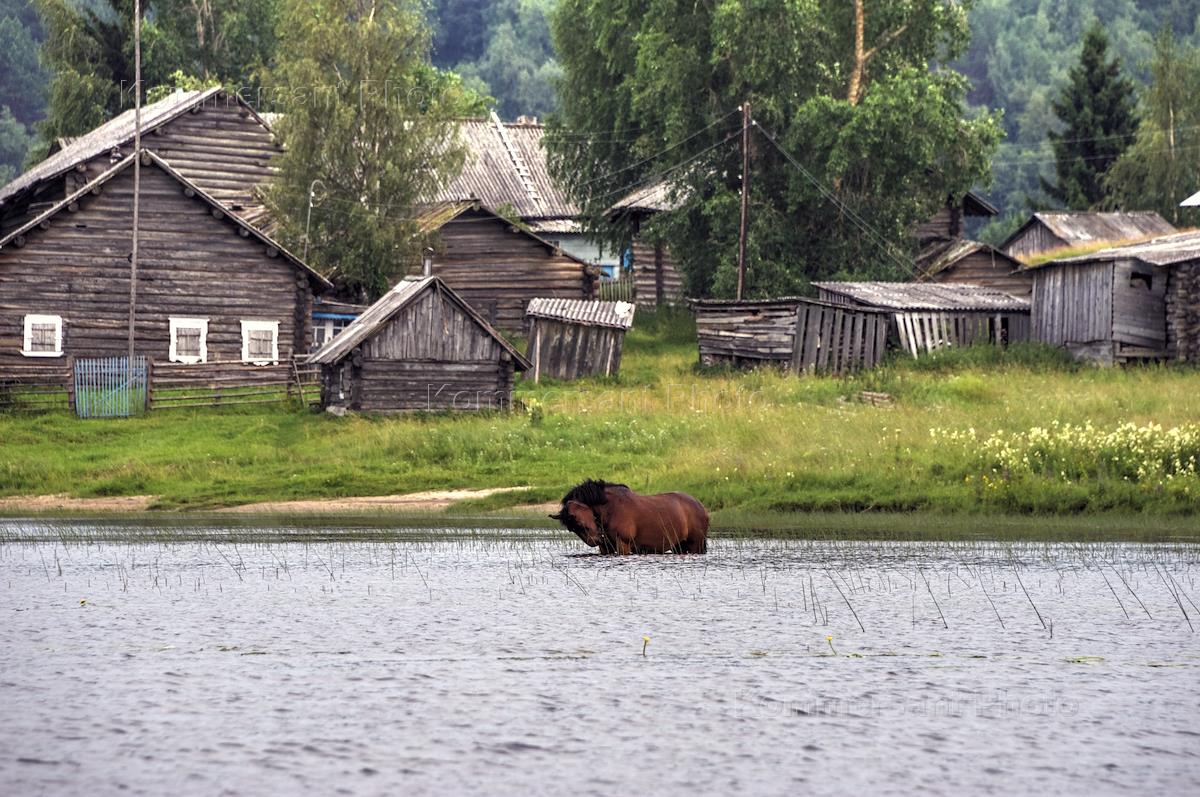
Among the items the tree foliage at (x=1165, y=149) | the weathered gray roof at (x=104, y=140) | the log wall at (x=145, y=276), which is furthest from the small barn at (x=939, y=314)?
the tree foliage at (x=1165, y=149)

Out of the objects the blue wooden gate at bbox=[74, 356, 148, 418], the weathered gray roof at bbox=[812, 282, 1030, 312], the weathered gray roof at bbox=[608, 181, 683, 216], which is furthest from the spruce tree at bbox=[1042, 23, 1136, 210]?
the blue wooden gate at bbox=[74, 356, 148, 418]

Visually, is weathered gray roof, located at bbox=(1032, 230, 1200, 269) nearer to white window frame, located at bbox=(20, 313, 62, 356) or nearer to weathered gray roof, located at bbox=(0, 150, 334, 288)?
weathered gray roof, located at bbox=(0, 150, 334, 288)

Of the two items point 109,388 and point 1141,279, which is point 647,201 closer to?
point 1141,279

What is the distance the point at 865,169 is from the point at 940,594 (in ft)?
138

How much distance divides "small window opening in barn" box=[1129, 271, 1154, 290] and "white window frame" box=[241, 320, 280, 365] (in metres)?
21.8

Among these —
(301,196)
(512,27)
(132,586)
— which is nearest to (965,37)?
(301,196)

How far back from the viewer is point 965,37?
6050 cm

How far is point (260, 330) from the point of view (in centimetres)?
4731

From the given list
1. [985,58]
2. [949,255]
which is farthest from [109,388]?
[985,58]

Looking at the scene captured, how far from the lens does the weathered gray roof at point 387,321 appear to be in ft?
131

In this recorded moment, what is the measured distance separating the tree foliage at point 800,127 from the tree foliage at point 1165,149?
21056 mm

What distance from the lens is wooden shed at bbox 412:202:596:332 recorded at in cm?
5991

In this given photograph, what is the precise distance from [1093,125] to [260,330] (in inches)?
1925

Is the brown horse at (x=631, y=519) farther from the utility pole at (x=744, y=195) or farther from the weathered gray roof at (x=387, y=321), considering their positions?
the utility pole at (x=744, y=195)
